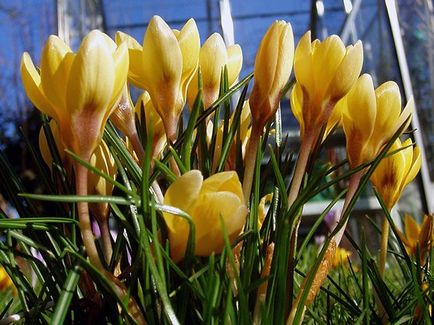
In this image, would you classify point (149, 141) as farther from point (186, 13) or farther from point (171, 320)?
point (186, 13)

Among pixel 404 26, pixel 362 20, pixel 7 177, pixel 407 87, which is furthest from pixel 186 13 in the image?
pixel 7 177

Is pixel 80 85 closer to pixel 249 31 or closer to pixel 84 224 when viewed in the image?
pixel 84 224

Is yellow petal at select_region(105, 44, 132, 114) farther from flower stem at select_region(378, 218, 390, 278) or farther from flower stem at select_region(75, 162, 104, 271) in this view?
flower stem at select_region(378, 218, 390, 278)

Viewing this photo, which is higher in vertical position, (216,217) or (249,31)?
(249,31)

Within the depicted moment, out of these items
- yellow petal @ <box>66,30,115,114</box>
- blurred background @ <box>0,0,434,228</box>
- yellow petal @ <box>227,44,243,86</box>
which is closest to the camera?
yellow petal @ <box>66,30,115,114</box>

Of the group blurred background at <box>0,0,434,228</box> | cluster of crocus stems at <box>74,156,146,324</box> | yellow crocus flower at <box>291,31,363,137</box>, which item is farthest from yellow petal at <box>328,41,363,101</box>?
blurred background at <box>0,0,434,228</box>

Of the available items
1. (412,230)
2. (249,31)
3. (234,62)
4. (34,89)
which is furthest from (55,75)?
(249,31)
